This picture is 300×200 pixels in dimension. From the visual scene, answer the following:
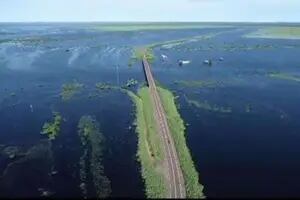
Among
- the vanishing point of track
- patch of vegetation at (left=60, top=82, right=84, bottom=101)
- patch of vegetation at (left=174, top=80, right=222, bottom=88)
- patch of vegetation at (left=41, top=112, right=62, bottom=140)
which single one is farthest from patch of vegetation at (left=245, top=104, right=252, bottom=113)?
patch of vegetation at (left=60, top=82, right=84, bottom=101)

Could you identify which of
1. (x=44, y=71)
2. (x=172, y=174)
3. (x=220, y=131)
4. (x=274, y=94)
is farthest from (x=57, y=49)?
(x=172, y=174)

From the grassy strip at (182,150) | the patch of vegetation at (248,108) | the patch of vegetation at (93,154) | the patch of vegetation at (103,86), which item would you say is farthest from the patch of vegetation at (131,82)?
the patch of vegetation at (248,108)

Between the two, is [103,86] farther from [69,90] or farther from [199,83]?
[199,83]

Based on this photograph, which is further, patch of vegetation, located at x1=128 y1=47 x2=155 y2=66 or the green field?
patch of vegetation, located at x1=128 y1=47 x2=155 y2=66

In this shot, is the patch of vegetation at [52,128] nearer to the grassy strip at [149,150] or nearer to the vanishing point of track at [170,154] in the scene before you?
the grassy strip at [149,150]

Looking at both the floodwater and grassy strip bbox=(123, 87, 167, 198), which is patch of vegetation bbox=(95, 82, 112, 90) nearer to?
the floodwater

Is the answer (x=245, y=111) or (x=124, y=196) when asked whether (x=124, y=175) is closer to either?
(x=124, y=196)
